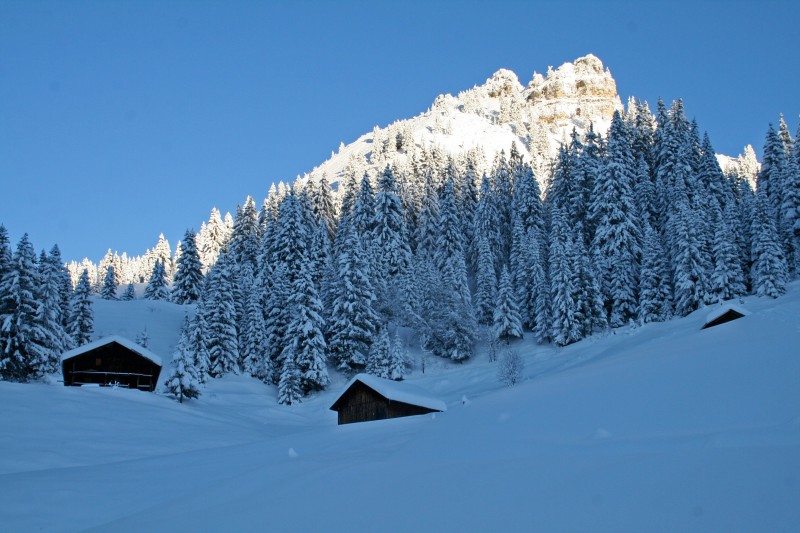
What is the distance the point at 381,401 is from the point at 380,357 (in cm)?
1986

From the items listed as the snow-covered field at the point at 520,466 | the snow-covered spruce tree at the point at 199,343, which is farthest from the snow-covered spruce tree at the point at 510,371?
the snow-covered spruce tree at the point at 199,343

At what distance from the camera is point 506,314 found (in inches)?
2164

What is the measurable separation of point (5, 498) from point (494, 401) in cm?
1325

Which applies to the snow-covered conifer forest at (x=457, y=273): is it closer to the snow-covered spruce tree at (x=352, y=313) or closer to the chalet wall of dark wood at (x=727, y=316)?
the snow-covered spruce tree at (x=352, y=313)

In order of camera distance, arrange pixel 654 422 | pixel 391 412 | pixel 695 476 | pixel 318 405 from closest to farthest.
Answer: pixel 695 476, pixel 654 422, pixel 391 412, pixel 318 405

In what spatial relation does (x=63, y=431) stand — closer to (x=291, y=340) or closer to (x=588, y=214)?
(x=291, y=340)

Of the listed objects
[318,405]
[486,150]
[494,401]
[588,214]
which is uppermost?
[486,150]

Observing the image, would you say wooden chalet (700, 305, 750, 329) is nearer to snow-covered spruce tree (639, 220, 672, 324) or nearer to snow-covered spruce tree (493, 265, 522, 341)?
snow-covered spruce tree (639, 220, 672, 324)

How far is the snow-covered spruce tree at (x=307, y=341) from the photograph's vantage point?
49906mm

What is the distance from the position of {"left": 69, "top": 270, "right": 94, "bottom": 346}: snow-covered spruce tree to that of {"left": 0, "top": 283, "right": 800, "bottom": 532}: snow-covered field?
26.3 meters

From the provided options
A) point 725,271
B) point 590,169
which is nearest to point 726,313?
point 725,271

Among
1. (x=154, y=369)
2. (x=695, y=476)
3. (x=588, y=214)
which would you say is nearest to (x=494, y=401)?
(x=695, y=476)

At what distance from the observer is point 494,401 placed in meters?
18.5

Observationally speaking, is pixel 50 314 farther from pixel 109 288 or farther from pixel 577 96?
pixel 577 96
